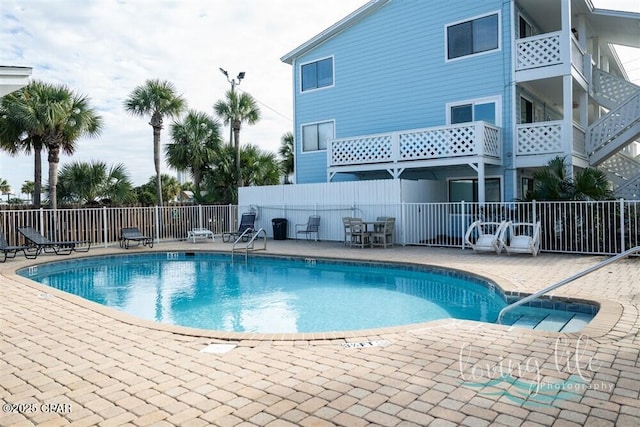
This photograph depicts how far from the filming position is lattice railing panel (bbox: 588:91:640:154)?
1454 cm

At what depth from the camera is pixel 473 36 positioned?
15.8 metres

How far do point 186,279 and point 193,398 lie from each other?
8080mm

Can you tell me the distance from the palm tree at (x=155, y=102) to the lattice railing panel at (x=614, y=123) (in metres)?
16.8

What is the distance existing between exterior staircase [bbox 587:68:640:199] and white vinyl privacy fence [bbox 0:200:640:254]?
16.1 feet

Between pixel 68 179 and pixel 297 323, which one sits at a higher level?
pixel 68 179

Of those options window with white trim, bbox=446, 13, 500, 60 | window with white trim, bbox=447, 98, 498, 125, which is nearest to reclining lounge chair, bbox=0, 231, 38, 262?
window with white trim, bbox=447, 98, 498, 125

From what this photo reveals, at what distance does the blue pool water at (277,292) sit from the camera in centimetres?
725

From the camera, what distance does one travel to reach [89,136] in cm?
1769

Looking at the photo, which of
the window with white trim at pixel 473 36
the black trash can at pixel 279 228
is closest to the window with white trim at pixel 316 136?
the black trash can at pixel 279 228

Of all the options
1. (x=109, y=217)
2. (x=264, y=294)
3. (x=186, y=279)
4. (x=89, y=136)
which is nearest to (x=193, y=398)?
(x=264, y=294)

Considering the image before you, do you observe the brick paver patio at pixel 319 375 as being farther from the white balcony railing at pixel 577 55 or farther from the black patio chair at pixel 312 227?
the white balcony railing at pixel 577 55

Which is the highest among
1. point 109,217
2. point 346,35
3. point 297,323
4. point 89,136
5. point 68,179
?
point 346,35

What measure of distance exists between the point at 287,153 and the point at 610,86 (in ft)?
52.9

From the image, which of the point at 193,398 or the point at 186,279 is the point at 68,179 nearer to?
the point at 186,279
